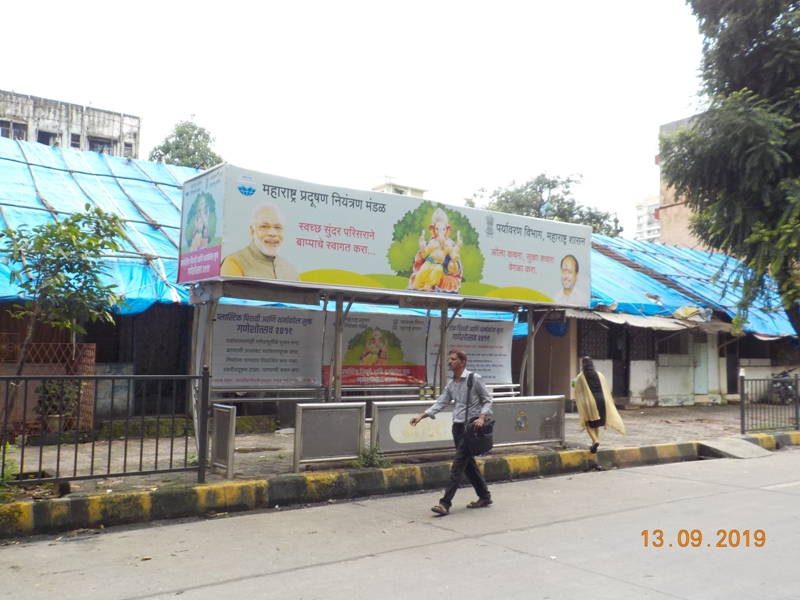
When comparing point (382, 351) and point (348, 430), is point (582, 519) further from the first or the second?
point (382, 351)

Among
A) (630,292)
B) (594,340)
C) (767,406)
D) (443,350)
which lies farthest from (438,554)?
(630,292)

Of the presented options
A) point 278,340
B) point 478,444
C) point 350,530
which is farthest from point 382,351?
point 350,530

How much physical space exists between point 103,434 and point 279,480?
274cm

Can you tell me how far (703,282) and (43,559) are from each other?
20765 millimetres

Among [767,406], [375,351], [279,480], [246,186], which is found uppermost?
[246,186]

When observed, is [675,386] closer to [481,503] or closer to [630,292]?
[630,292]

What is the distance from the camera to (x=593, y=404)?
10219 mm

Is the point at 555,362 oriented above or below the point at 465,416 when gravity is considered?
above

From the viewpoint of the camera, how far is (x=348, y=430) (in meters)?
8.34

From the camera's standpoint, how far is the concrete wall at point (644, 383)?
18.3 metres

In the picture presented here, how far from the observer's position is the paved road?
459 cm

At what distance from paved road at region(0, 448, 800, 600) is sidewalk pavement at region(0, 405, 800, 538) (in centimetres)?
22

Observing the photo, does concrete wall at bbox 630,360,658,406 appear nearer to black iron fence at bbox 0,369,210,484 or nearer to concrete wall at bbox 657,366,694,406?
concrete wall at bbox 657,366,694,406

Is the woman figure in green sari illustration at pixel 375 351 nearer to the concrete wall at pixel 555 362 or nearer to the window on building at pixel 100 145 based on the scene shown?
the concrete wall at pixel 555 362
